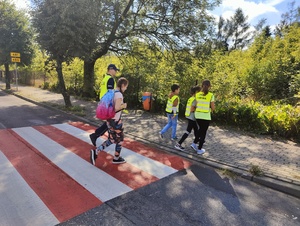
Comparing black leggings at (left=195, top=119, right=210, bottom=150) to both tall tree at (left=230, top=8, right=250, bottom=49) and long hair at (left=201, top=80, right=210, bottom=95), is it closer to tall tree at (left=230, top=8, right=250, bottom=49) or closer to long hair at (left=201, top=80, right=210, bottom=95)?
long hair at (left=201, top=80, right=210, bottom=95)

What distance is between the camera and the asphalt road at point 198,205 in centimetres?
307

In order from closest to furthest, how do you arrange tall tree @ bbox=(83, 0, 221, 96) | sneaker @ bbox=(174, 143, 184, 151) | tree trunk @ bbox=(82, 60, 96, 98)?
sneaker @ bbox=(174, 143, 184, 151) < tall tree @ bbox=(83, 0, 221, 96) < tree trunk @ bbox=(82, 60, 96, 98)

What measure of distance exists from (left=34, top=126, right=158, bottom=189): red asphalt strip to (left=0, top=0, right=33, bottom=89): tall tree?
14.0 meters

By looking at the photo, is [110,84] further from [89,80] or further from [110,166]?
[89,80]

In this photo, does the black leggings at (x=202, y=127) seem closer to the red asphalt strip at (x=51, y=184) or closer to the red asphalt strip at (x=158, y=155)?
the red asphalt strip at (x=158, y=155)

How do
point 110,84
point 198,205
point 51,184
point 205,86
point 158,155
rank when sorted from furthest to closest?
point 158,155 → point 205,86 → point 110,84 → point 51,184 → point 198,205

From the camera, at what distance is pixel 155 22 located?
12.5 m

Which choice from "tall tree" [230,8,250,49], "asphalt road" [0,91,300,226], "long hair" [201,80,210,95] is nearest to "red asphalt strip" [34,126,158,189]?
"asphalt road" [0,91,300,226]

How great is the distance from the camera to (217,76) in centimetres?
1048

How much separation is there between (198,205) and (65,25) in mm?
8311

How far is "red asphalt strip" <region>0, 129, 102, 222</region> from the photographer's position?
3.21 metres

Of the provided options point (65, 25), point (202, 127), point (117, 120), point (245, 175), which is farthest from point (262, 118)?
point (65, 25)

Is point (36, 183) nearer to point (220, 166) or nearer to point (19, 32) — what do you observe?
point (220, 166)

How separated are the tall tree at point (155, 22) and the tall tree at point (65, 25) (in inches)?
55.6
